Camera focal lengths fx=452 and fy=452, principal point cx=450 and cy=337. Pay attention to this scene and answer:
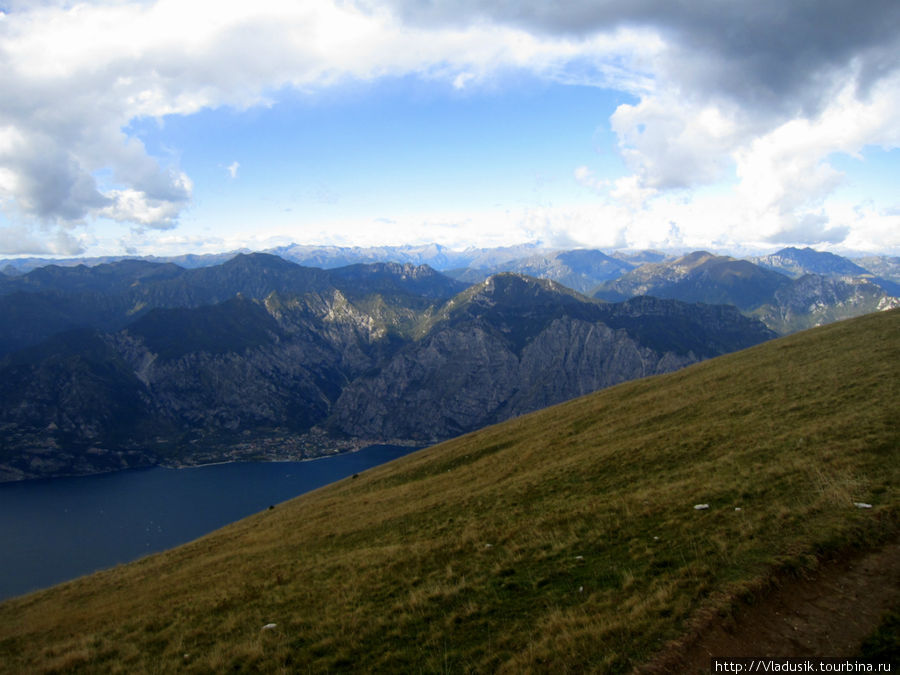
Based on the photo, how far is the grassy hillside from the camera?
1286 cm

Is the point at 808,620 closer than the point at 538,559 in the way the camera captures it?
Yes

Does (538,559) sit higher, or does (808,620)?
(808,620)

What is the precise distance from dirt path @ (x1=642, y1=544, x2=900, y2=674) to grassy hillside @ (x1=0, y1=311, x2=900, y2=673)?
56 cm

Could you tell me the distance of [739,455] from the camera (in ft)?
82.7

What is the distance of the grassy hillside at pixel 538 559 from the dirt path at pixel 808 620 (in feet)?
1.83

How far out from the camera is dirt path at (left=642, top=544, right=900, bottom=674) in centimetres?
1023

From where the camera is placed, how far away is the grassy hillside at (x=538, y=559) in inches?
506

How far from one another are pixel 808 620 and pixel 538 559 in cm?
874

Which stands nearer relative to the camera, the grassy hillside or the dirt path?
the dirt path

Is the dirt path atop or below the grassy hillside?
atop

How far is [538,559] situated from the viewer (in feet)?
58.3

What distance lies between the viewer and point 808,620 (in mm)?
11078

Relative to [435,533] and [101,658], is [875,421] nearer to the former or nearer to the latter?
[435,533]

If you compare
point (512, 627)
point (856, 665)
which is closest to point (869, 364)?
point (856, 665)
